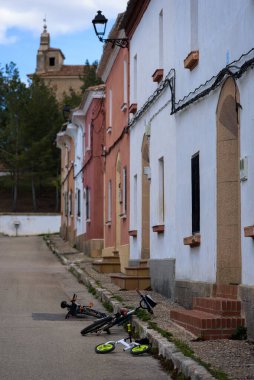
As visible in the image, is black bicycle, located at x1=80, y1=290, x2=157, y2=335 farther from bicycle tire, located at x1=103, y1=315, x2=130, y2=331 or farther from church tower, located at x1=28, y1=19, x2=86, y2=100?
church tower, located at x1=28, y1=19, x2=86, y2=100

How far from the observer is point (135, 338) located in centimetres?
1197

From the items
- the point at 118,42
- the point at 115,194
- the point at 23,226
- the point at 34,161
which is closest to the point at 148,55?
the point at 118,42

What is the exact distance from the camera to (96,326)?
12406 mm

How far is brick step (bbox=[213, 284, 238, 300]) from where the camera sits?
11.6 meters

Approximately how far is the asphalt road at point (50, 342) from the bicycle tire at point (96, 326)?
111 millimetres

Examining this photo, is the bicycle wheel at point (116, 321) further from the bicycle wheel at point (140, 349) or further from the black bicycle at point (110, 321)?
the bicycle wheel at point (140, 349)

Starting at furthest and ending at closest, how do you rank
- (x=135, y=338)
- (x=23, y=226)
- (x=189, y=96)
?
(x=23, y=226) < (x=189, y=96) < (x=135, y=338)

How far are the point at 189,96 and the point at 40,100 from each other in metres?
53.9

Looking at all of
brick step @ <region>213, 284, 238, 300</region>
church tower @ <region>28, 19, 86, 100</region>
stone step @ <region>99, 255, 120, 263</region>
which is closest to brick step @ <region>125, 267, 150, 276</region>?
stone step @ <region>99, 255, 120, 263</region>

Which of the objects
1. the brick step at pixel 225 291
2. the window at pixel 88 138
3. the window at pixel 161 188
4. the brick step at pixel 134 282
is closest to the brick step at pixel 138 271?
the brick step at pixel 134 282

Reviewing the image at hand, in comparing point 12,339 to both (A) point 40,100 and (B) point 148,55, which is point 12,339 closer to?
(B) point 148,55

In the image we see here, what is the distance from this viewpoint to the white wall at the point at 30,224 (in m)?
58.6

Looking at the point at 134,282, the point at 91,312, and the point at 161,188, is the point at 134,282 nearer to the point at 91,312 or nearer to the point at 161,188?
the point at 161,188

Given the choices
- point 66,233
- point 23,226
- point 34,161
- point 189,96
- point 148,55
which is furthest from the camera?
point 34,161
